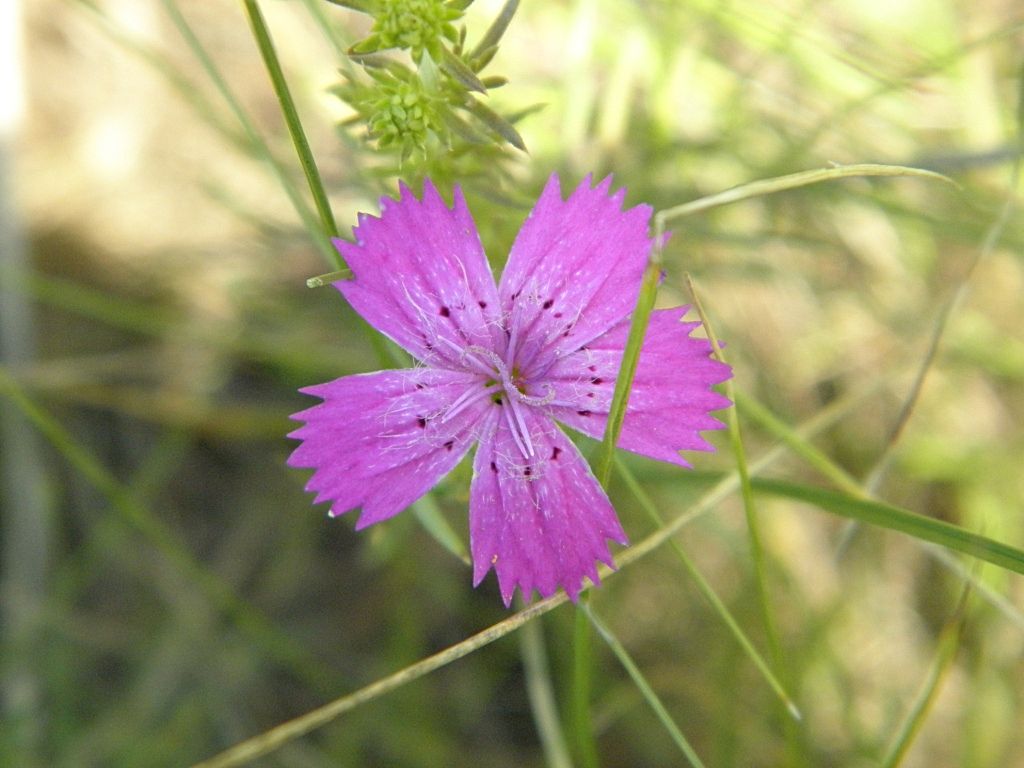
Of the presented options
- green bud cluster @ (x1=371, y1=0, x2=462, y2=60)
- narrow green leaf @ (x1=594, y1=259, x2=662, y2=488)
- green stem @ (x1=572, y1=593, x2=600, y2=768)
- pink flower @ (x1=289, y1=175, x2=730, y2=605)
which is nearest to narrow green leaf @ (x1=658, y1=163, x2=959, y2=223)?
narrow green leaf @ (x1=594, y1=259, x2=662, y2=488)

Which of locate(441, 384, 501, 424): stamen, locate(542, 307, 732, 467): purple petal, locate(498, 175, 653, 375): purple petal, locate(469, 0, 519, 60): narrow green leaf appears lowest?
locate(542, 307, 732, 467): purple petal

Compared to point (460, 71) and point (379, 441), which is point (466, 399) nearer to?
point (379, 441)

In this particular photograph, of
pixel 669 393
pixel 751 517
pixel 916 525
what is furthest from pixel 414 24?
pixel 916 525

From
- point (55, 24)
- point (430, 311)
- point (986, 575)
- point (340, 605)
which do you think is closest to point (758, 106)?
point (986, 575)

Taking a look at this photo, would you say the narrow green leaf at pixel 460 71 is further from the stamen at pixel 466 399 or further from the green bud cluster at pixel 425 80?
the stamen at pixel 466 399

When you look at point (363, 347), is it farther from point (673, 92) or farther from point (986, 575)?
point (986, 575)

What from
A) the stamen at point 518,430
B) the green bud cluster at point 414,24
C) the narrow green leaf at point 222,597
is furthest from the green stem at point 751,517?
the narrow green leaf at point 222,597

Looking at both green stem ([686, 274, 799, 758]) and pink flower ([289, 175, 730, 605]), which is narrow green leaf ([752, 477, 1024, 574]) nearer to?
green stem ([686, 274, 799, 758])
